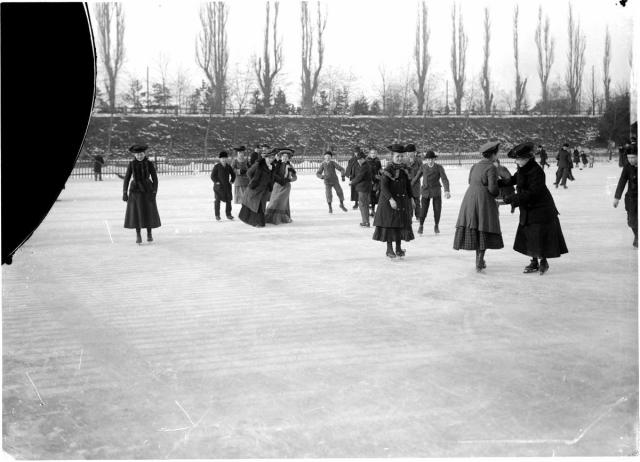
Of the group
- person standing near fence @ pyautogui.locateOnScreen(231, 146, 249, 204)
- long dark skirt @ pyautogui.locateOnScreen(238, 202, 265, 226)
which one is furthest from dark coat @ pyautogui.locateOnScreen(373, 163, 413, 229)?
person standing near fence @ pyautogui.locateOnScreen(231, 146, 249, 204)

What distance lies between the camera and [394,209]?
8.95 meters

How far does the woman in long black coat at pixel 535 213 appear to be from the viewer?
7.66 meters

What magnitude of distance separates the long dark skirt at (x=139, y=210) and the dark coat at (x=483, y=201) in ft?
16.7

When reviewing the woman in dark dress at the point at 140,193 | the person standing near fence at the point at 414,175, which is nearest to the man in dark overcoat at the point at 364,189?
the person standing near fence at the point at 414,175

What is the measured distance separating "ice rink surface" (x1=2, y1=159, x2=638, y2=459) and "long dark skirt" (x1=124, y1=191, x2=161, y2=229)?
0.94m

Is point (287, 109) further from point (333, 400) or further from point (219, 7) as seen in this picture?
point (333, 400)

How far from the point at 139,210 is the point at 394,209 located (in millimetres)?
4144

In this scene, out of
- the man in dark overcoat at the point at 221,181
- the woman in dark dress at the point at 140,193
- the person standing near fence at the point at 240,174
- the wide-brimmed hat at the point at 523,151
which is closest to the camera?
the wide-brimmed hat at the point at 523,151

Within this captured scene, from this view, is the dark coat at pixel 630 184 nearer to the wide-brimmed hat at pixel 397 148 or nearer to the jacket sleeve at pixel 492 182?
the jacket sleeve at pixel 492 182

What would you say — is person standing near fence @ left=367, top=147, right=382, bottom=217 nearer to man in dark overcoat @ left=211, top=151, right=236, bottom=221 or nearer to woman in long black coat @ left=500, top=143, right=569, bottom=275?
man in dark overcoat @ left=211, top=151, right=236, bottom=221

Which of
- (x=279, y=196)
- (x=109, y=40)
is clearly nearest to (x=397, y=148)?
(x=279, y=196)

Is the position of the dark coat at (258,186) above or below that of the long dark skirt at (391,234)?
above

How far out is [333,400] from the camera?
152 inches

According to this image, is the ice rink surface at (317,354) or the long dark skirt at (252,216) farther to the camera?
the long dark skirt at (252,216)
